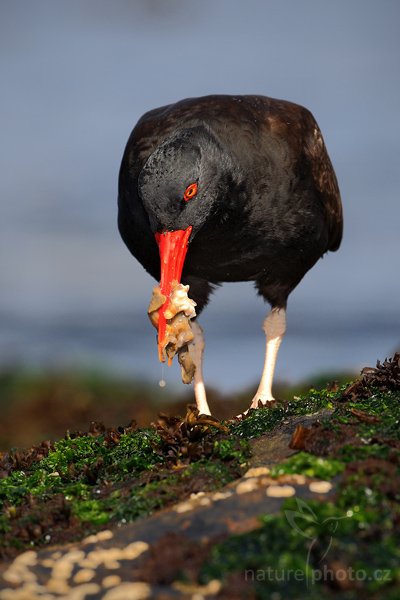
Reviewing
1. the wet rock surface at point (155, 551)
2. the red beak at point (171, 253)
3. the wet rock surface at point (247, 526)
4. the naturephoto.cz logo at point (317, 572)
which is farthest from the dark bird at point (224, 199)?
the naturephoto.cz logo at point (317, 572)

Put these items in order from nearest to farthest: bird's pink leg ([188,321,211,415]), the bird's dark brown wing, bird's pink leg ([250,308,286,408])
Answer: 1. the bird's dark brown wing
2. bird's pink leg ([250,308,286,408])
3. bird's pink leg ([188,321,211,415])

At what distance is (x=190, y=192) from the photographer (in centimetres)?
608

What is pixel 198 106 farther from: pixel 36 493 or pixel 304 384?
pixel 304 384

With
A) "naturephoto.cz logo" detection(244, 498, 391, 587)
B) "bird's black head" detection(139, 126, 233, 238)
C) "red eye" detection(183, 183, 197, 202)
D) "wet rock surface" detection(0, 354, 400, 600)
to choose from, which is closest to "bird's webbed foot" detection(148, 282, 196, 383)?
"bird's black head" detection(139, 126, 233, 238)

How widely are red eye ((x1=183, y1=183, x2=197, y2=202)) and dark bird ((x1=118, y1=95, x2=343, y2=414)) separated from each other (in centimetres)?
1

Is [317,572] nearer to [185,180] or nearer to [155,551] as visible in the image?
[155,551]

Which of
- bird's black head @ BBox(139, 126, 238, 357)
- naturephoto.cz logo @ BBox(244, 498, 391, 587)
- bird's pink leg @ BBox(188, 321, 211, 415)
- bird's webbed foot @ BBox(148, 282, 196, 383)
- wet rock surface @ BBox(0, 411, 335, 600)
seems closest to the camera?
naturephoto.cz logo @ BBox(244, 498, 391, 587)

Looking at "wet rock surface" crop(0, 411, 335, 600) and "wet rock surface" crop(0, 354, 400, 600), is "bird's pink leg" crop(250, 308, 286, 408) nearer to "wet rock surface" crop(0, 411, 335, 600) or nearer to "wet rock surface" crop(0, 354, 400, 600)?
"wet rock surface" crop(0, 354, 400, 600)

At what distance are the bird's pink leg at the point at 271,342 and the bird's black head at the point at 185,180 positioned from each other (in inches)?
88.8

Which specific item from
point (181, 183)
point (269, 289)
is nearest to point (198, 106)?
point (181, 183)

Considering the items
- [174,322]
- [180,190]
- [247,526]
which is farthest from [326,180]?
[247,526]

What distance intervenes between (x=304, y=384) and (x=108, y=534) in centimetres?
878

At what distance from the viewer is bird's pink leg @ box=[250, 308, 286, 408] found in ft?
27.6

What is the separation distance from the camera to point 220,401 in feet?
38.9
